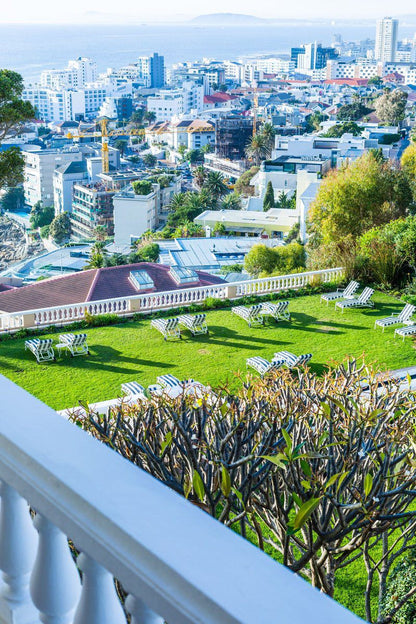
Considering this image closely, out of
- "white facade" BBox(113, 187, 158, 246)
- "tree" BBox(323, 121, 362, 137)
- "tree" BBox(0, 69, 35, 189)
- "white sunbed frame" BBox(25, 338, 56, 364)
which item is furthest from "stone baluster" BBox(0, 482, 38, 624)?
"tree" BBox(323, 121, 362, 137)

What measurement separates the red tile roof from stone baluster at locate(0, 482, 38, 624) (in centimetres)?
1732

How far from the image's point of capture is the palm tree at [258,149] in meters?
86.1

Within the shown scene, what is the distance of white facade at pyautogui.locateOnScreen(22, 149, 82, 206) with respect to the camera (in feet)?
302

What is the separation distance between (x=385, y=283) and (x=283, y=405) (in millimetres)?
10782

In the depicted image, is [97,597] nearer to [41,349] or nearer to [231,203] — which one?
[41,349]

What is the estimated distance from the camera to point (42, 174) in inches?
3607

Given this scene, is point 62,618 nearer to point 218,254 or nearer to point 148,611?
point 148,611

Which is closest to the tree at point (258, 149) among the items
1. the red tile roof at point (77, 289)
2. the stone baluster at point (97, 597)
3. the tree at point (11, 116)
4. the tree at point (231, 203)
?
the tree at point (231, 203)

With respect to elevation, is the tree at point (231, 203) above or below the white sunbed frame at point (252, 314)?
below

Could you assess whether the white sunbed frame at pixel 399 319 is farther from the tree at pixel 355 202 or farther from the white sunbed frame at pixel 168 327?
the tree at pixel 355 202

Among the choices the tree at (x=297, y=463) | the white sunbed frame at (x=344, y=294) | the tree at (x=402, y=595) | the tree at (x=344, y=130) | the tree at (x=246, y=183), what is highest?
the tree at (x=297, y=463)

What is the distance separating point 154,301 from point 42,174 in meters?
80.8

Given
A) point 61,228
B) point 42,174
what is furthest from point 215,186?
point 42,174

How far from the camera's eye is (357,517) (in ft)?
15.9
